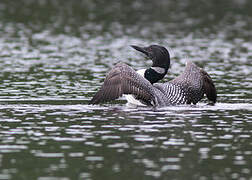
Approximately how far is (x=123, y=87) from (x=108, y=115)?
2.96 ft

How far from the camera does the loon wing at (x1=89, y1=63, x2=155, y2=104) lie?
1327 cm

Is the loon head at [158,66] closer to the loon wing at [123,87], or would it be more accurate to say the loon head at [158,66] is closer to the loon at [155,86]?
the loon at [155,86]

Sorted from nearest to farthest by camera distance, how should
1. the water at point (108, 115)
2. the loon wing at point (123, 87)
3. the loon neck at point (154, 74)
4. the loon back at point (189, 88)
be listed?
1. the water at point (108, 115)
2. the loon wing at point (123, 87)
3. the loon back at point (189, 88)
4. the loon neck at point (154, 74)

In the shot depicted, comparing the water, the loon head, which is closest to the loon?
the loon head

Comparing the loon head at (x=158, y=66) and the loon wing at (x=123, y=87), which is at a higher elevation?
the loon head at (x=158, y=66)

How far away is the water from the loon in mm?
273

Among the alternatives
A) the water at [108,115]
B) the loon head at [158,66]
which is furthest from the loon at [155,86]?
the water at [108,115]

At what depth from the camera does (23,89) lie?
16.2 metres

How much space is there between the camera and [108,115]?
1257 cm

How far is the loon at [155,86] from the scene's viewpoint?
43.6 ft

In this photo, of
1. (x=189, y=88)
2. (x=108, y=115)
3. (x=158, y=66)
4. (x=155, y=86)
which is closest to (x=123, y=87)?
(x=108, y=115)

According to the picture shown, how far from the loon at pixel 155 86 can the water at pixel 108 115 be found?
0.89 ft

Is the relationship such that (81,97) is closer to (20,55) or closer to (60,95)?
(60,95)

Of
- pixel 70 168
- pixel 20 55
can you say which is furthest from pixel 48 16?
pixel 70 168
